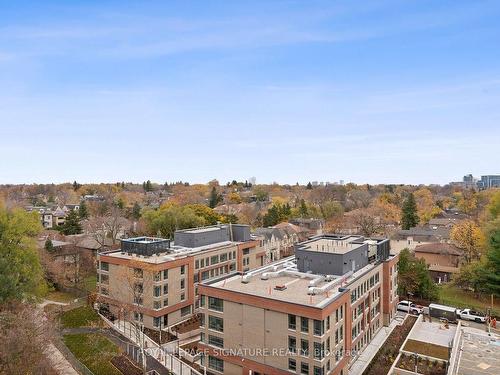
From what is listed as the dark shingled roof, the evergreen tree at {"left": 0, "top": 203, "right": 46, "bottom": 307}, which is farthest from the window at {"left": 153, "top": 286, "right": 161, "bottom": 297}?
Result: the dark shingled roof

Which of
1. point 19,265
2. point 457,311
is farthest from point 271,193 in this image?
point 19,265

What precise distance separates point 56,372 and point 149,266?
15237 mm

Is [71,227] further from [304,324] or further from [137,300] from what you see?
[304,324]

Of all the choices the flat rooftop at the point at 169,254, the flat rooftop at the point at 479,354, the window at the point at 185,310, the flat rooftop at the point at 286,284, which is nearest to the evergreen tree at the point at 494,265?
the flat rooftop at the point at 479,354

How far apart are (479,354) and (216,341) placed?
24585 mm

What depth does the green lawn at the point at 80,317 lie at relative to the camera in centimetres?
4569

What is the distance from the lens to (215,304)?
3575 centimetres

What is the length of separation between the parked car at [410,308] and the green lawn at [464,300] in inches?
200

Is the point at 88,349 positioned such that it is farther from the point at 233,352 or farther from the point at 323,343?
the point at 323,343

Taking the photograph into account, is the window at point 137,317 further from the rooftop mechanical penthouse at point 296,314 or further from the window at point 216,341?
the window at point 216,341

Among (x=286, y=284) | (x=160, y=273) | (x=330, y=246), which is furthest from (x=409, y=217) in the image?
(x=160, y=273)

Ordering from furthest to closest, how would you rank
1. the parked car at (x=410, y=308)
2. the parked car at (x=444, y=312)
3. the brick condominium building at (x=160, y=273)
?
the parked car at (x=410, y=308) → the parked car at (x=444, y=312) → the brick condominium building at (x=160, y=273)

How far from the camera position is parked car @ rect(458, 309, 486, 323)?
48.8 m

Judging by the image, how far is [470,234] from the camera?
219 ft
